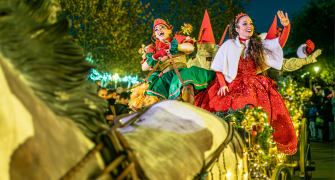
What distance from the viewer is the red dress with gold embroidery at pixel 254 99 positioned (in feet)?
14.8

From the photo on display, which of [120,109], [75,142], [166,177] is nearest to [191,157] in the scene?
[166,177]

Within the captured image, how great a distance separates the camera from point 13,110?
1.47 meters

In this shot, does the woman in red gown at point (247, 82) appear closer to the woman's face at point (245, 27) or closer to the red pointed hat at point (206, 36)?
the woman's face at point (245, 27)

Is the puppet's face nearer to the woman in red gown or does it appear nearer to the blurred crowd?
the woman in red gown

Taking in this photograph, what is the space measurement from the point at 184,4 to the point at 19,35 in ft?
79.0

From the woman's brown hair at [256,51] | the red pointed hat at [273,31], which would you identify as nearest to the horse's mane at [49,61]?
the woman's brown hair at [256,51]

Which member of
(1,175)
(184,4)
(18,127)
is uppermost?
(184,4)

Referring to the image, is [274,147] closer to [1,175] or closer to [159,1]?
[1,175]

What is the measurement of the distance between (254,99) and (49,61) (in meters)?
3.16

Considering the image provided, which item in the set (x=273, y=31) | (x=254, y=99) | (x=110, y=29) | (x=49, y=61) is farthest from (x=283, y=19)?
(x=110, y=29)

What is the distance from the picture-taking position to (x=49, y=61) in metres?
1.74

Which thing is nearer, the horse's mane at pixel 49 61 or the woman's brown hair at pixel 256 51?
the horse's mane at pixel 49 61

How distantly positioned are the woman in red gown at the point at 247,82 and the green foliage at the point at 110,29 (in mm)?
13847

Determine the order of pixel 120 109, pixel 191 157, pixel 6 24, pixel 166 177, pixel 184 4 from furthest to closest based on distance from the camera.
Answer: pixel 184 4 < pixel 120 109 < pixel 191 157 < pixel 166 177 < pixel 6 24
